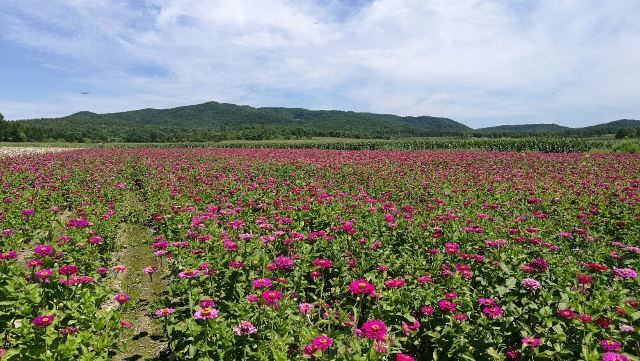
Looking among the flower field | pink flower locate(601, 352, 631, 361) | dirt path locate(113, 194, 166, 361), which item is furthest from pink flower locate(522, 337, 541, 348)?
dirt path locate(113, 194, 166, 361)

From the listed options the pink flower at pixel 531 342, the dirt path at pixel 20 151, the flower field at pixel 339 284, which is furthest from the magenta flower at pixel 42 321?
the dirt path at pixel 20 151

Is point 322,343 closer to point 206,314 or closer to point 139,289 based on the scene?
point 206,314

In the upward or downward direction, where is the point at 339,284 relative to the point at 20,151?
downward

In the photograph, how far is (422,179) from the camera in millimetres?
14203

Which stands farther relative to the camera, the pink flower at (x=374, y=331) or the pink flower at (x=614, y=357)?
the pink flower at (x=374, y=331)

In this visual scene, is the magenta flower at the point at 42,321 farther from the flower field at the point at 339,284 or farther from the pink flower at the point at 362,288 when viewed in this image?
the pink flower at the point at 362,288

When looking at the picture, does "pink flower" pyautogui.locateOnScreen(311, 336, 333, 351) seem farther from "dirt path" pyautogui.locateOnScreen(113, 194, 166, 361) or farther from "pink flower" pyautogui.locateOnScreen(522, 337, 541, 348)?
"dirt path" pyautogui.locateOnScreen(113, 194, 166, 361)

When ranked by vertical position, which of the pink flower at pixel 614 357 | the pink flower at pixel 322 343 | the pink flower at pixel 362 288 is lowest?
the pink flower at pixel 322 343

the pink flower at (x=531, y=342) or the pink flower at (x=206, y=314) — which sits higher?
the pink flower at (x=206, y=314)

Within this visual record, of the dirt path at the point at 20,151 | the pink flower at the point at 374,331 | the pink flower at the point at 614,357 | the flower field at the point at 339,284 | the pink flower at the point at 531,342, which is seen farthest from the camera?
the dirt path at the point at 20,151

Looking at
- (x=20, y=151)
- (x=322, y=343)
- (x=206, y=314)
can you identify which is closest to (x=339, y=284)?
(x=206, y=314)

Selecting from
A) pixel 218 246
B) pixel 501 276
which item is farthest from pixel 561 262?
pixel 218 246

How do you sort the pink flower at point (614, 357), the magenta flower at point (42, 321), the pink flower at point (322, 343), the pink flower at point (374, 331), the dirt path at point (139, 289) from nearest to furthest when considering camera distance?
1. the pink flower at point (614, 357)
2. the pink flower at point (374, 331)
3. the pink flower at point (322, 343)
4. the magenta flower at point (42, 321)
5. the dirt path at point (139, 289)

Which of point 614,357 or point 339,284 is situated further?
point 339,284
